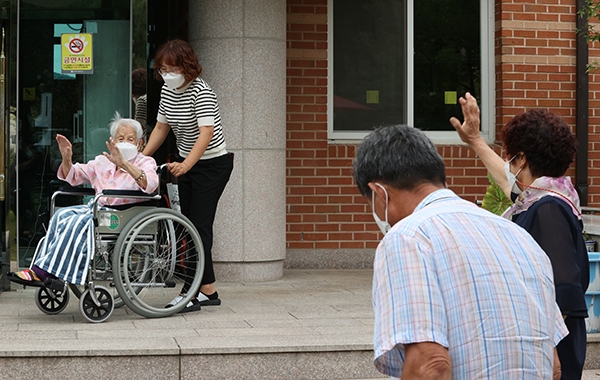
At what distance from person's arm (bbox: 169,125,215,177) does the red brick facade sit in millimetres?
2460

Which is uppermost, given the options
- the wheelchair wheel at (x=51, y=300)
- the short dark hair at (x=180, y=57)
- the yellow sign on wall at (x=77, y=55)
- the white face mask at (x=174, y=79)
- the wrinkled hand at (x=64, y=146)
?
the yellow sign on wall at (x=77, y=55)

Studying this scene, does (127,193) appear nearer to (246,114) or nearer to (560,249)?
(246,114)

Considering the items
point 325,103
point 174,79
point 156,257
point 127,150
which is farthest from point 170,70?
point 325,103

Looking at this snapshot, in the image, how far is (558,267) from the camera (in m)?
3.33

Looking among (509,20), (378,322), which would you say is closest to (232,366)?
(378,322)

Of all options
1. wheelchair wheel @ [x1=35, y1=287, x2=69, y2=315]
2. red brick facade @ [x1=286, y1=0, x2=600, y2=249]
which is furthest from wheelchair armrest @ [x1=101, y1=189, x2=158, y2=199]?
red brick facade @ [x1=286, y1=0, x2=600, y2=249]

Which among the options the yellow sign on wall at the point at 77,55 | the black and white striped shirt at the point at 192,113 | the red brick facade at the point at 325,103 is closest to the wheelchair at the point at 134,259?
the black and white striped shirt at the point at 192,113

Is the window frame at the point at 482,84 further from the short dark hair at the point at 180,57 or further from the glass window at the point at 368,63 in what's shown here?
the short dark hair at the point at 180,57

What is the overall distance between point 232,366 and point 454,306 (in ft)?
10.9

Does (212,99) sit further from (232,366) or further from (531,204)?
(531,204)

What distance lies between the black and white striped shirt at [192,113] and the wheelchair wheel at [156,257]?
22.2 inches

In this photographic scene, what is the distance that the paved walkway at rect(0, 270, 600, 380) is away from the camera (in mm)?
5324

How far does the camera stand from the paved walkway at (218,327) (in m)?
5.32

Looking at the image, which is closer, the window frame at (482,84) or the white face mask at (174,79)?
the white face mask at (174,79)
